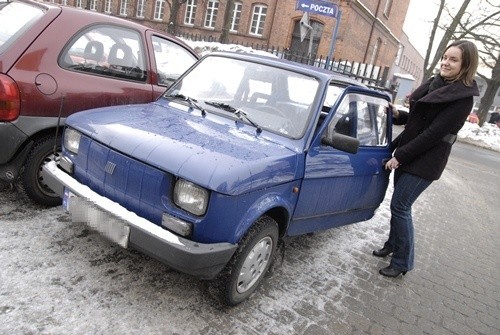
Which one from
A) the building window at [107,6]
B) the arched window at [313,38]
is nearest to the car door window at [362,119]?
the arched window at [313,38]

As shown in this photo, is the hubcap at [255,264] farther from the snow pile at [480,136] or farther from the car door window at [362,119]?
the snow pile at [480,136]

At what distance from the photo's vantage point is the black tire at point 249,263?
9.30 feet

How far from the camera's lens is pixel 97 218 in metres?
2.82

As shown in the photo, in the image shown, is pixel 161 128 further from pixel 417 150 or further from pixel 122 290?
pixel 417 150

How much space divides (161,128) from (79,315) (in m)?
1.40

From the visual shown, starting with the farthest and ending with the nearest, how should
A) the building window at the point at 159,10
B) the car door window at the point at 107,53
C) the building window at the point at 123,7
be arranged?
the building window at the point at 123,7 < the building window at the point at 159,10 < the car door window at the point at 107,53

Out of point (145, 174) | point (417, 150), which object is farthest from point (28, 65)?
point (417, 150)

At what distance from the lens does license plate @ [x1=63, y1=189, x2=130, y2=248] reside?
8.84ft

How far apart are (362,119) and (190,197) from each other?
7.56 feet

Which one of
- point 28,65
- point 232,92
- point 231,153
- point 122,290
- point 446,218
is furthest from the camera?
point 446,218

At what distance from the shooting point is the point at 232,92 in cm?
383

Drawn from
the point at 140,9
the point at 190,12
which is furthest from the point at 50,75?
the point at 140,9

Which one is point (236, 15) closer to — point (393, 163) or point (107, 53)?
point (107, 53)

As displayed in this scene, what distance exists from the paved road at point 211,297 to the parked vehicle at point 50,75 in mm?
614
